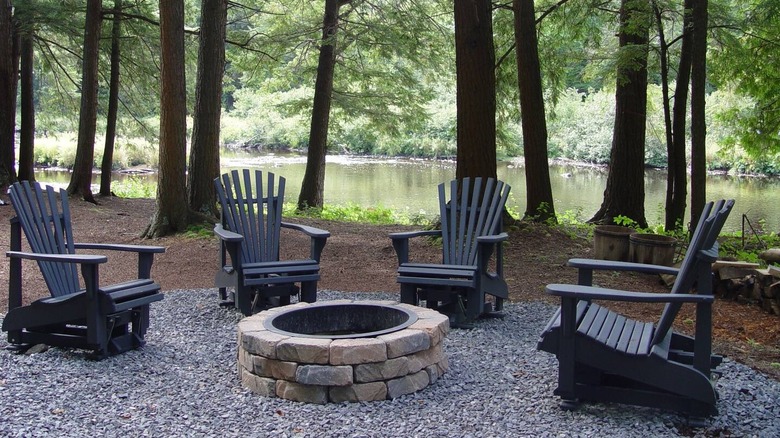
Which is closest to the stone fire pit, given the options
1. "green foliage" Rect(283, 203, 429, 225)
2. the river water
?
"green foliage" Rect(283, 203, 429, 225)

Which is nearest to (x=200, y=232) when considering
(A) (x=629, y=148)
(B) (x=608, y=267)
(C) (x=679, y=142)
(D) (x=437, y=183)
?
(A) (x=629, y=148)

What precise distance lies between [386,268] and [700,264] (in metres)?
4.14

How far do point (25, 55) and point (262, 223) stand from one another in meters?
9.43

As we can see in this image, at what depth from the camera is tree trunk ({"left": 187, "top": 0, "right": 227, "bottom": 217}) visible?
29.0 feet

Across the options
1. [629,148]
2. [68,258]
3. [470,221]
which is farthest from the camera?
[629,148]

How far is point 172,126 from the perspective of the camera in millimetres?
8000

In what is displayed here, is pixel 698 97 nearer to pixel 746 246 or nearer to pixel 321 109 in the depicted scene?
pixel 746 246

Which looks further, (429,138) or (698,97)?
(429,138)

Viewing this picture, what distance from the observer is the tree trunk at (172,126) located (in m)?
7.84

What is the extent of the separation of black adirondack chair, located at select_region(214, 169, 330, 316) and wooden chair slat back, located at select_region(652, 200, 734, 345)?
2.47 m

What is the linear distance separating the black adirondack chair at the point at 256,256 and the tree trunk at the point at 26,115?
8266mm

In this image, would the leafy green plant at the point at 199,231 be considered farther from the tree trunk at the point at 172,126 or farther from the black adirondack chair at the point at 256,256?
the black adirondack chair at the point at 256,256

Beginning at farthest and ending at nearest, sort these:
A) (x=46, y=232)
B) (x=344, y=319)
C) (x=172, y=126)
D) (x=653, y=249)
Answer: (x=172, y=126) → (x=653, y=249) → (x=46, y=232) → (x=344, y=319)

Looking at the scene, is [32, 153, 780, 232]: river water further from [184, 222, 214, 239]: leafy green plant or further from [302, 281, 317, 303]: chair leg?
[302, 281, 317, 303]: chair leg
